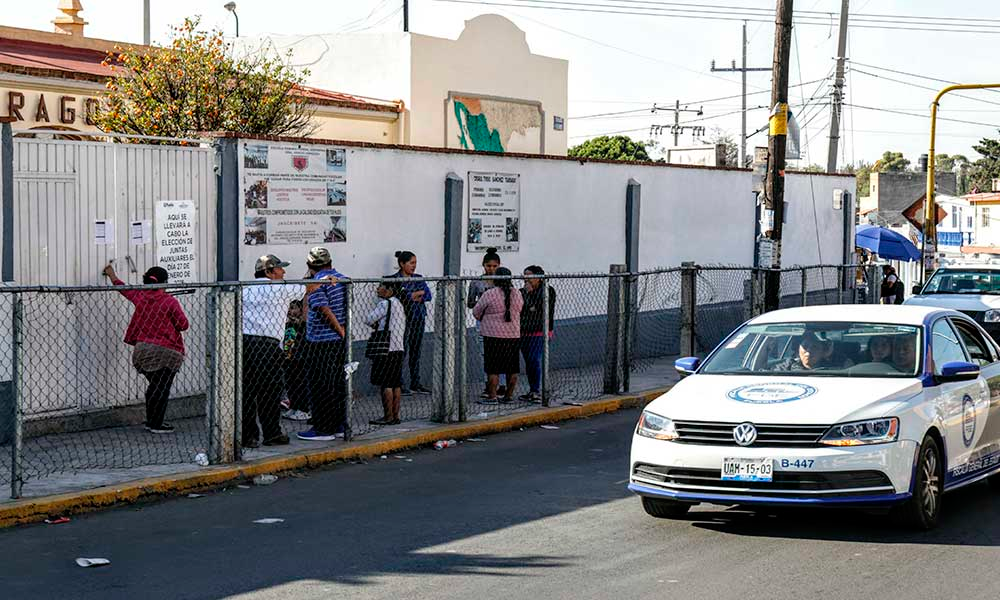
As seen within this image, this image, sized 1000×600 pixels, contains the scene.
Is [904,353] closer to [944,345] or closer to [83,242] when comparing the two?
[944,345]

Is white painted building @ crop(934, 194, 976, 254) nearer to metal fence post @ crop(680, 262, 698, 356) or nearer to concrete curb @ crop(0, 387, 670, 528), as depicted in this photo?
metal fence post @ crop(680, 262, 698, 356)

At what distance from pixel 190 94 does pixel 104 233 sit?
16.0 feet

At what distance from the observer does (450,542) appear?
841 centimetres

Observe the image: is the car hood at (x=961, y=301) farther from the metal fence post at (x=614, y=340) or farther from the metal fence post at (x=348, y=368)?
the metal fence post at (x=348, y=368)

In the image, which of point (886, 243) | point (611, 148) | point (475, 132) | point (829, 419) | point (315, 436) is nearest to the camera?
point (829, 419)

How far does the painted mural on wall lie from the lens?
25094 millimetres

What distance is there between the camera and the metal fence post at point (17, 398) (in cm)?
938

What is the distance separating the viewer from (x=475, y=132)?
25578 millimetres

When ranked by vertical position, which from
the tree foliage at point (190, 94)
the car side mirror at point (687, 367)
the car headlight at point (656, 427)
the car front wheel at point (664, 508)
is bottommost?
the car front wheel at point (664, 508)

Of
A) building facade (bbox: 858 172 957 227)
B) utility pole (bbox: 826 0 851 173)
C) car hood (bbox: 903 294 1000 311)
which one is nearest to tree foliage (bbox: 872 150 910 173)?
building facade (bbox: 858 172 957 227)

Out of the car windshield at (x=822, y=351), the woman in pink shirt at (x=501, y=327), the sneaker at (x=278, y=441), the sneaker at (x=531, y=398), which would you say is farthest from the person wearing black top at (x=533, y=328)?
the car windshield at (x=822, y=351)

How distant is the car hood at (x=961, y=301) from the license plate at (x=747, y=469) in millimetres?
13377

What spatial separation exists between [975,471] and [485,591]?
4242mm

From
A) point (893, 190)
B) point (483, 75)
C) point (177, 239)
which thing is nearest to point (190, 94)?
point (177, 239)
